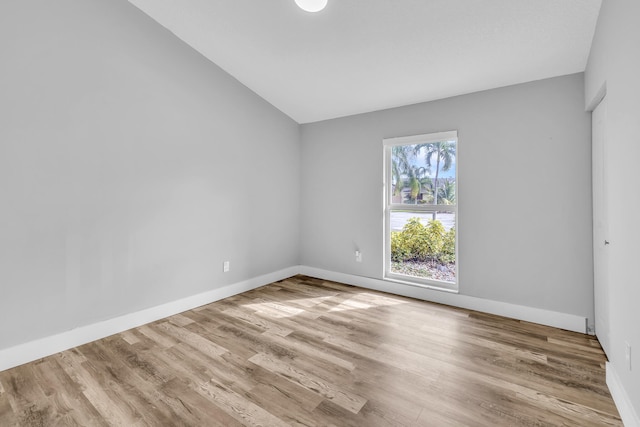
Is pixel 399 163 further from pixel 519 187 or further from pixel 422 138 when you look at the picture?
pixel 519 187

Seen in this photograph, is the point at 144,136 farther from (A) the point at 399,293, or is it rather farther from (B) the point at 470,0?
(A) the point at 399,293

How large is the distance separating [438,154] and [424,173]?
27 cm

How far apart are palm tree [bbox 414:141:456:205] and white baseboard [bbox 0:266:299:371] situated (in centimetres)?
265

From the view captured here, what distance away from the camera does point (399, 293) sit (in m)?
3.56

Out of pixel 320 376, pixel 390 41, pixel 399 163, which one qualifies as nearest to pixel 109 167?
pixel 320 376

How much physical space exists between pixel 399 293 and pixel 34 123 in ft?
12.4

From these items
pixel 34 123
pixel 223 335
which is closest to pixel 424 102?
pixel 223 335

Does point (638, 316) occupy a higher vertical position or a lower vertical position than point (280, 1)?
lower

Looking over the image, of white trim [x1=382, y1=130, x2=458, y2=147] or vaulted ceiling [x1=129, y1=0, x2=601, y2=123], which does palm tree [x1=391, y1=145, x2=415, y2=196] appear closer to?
white trim [x1=382, y1=130, x2=458, y2=147]

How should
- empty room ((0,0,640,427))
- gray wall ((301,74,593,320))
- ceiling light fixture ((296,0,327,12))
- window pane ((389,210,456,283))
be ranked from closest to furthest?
empty room ((0,0,640,427)), ceiling light fixture ((296,0,327,12)), gray wall ((301,74,593,320)), window pane ((389,210,456,283))

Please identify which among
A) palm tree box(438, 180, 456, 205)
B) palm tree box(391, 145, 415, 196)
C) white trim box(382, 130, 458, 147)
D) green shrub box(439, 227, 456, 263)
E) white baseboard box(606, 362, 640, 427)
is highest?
white trim box(382, 130, 458, 147)

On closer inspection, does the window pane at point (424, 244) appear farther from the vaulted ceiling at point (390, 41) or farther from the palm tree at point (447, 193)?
the vaulted ceiling at point (390, 41)

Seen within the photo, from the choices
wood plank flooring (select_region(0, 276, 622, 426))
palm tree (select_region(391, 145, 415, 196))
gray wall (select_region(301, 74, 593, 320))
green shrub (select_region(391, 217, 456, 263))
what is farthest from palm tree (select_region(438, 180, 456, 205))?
wood plank flooring (select_region(0, 276, 622, 426))

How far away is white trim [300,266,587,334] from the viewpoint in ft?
8.50
